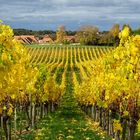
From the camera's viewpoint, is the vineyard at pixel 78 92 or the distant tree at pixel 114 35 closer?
the vineyard at pixel 78 92

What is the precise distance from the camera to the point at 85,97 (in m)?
52.2

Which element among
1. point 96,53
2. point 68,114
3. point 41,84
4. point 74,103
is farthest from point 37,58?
point 41,84

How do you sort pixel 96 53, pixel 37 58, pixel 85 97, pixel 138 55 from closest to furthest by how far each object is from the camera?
1. pixel 138 55
2. pixel 85 97
3. pixel 37 58
4. pixel 96 53

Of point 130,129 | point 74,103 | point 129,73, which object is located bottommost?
point 74,103

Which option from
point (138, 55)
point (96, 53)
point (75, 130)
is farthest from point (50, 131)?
point (96, 53)

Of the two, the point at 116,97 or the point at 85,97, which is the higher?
the point at 116,97

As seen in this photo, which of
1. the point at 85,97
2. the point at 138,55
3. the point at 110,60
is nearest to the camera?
the point at 138,55

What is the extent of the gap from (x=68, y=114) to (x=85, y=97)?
3335mm

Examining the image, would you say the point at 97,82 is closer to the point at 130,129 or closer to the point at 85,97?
the point at 130,129

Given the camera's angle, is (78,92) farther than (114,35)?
No

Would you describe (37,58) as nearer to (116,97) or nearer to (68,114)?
(68,114)

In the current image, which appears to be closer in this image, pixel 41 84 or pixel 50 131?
pixel 50 131

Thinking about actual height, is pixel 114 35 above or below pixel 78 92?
above

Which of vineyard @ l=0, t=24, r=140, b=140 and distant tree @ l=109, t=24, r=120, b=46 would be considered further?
distant tree @ l=109, t=24, r=120, b=46
